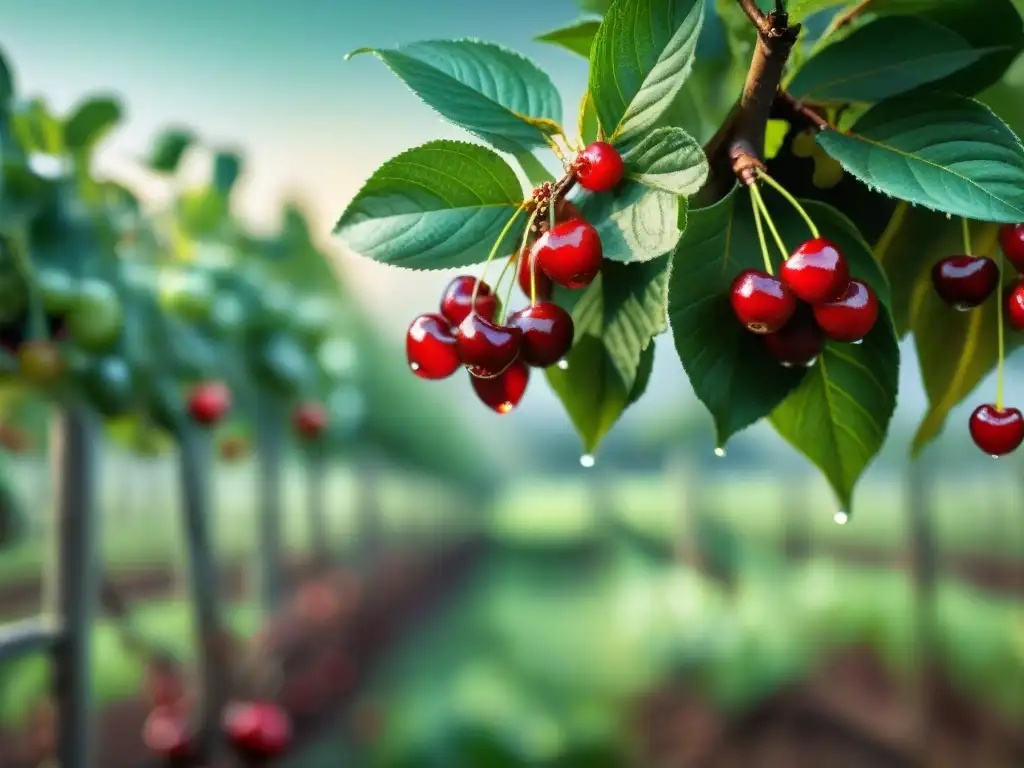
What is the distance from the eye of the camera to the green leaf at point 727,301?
1.41 ft

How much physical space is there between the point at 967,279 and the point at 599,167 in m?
0.20

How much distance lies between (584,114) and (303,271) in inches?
150

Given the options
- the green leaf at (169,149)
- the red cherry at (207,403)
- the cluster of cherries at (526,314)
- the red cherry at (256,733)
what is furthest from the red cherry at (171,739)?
the cluster of cherries at (526,314)

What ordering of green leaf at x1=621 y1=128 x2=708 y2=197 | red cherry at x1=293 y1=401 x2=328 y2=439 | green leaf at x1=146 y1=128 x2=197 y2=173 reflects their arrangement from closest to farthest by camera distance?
green leaf at x1=621 y1=128 x2=708 y2=197, green leaf at x1=146 y1=128 x2=197 y2=173, red cherry at x1=293 y1=401 x2=328 y2=439

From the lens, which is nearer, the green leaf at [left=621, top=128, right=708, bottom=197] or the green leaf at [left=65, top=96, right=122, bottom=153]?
the green leaf at [left=621, top=128, right=708, bottom=197]

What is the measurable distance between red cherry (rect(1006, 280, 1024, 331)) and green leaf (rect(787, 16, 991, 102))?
0.12 metres

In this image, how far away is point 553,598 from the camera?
36.8 ft

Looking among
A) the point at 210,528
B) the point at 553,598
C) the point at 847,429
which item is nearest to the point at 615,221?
the point at 847,429

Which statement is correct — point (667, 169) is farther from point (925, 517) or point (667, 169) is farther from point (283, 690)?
point (283, 690)

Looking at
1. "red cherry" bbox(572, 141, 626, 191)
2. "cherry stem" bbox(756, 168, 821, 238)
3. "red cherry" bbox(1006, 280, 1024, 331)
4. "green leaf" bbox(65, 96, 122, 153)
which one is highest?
"green leaf" bbox(65, 96, 122, 153)

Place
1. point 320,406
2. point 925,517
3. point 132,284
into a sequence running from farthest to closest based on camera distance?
point 925,517 → point 320,406 → point 132,284

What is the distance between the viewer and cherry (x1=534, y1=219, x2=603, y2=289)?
413 mm

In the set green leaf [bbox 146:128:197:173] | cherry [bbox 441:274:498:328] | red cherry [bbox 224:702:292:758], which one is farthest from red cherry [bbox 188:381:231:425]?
cherry [bbox 441:274:498:328]

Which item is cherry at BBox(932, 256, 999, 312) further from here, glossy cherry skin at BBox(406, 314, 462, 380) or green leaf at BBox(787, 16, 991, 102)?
glossy cherry skin at BBox(406, 314, 462, 380)
